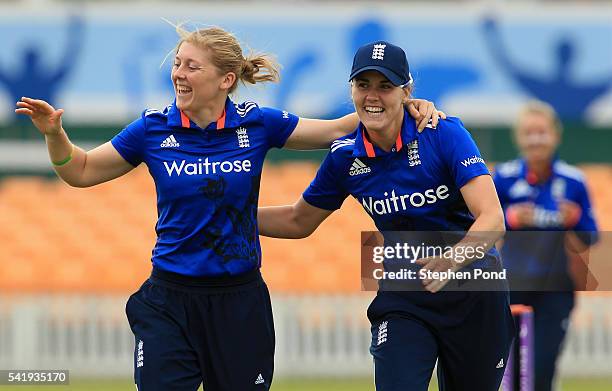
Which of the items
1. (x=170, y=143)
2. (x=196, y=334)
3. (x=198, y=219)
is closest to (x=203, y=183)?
(x=198, y=219)

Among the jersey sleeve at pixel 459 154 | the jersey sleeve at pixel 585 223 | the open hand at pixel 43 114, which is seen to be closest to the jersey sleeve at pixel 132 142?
the open hand at pixel 43 114

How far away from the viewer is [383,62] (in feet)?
17.6

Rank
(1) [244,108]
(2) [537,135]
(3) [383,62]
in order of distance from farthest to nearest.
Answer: (2) [537,135] < (1) [244,108] < (3) [383,62]

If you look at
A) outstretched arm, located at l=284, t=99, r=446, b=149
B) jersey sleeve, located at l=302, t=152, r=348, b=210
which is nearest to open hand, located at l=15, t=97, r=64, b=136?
outstretched arm, located at l=284, t=99, r=446, b=149

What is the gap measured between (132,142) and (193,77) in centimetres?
43

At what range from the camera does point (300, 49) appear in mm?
15961

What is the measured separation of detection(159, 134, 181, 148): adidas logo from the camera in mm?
5562

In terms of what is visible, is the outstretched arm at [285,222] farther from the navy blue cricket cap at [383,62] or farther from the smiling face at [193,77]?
the navy blue cricket cap at [383,62]

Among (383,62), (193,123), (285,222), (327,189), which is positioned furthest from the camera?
(285,222)

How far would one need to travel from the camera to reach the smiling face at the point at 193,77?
5535mm

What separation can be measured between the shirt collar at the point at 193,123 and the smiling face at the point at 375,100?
592 millimetres

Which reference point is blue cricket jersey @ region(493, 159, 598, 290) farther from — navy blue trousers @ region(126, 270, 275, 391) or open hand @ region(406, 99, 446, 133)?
navy blue trousers @ region(126, 270, 275, 391)

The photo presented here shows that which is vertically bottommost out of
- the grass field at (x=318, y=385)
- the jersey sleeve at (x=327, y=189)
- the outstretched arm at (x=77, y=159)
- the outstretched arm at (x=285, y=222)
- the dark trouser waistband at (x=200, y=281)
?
the grass field at (x=318, y=385)

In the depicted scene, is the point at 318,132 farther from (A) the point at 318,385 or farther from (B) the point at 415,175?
(A) the point at 318,385
